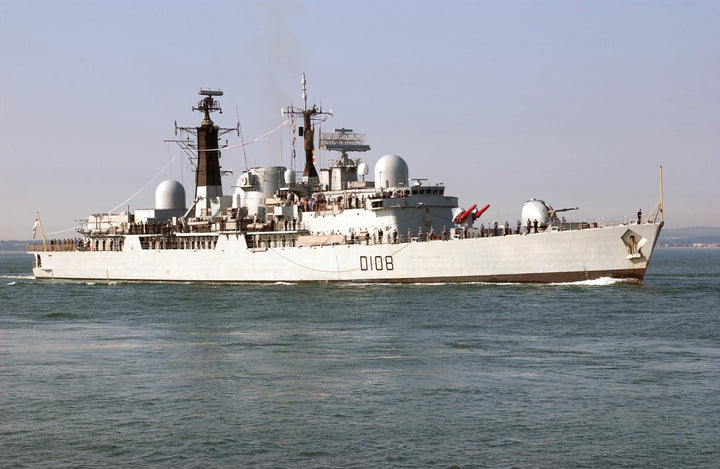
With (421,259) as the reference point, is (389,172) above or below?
above

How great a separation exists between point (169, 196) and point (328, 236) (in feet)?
70.2

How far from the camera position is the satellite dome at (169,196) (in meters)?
63.6

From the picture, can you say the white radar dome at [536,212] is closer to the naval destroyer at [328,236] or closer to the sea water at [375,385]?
the naval destroyer at [328,236]

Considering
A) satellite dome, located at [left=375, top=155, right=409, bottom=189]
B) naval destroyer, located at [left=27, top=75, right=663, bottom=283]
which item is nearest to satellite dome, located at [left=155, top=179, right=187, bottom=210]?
naval destroyer, located at [left=27, top=75, right=663, bottom=283]

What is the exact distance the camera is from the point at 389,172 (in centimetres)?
4847

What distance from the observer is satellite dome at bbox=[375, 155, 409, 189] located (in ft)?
159

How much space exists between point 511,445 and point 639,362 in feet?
27.9

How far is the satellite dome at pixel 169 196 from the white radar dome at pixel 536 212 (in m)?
30.7

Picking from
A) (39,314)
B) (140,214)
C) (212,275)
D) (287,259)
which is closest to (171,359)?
(39,314)

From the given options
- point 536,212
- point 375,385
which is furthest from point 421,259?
point 375,385

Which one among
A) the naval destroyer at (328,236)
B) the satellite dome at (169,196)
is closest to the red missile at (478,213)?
the naval destroyer at (328,236)

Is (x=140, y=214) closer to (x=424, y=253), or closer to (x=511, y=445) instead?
(x=424, y=253)

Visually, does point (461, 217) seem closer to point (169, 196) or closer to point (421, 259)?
point (421, 259)

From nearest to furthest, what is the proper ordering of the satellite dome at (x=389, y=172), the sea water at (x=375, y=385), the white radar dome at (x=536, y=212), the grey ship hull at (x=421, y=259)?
the sea water at (x=375, y=385) < the grey ship hull at (x=421, y=259) < the white radar dome at (x=536, y=212) < the satellite dome at (x=389, y=172)
